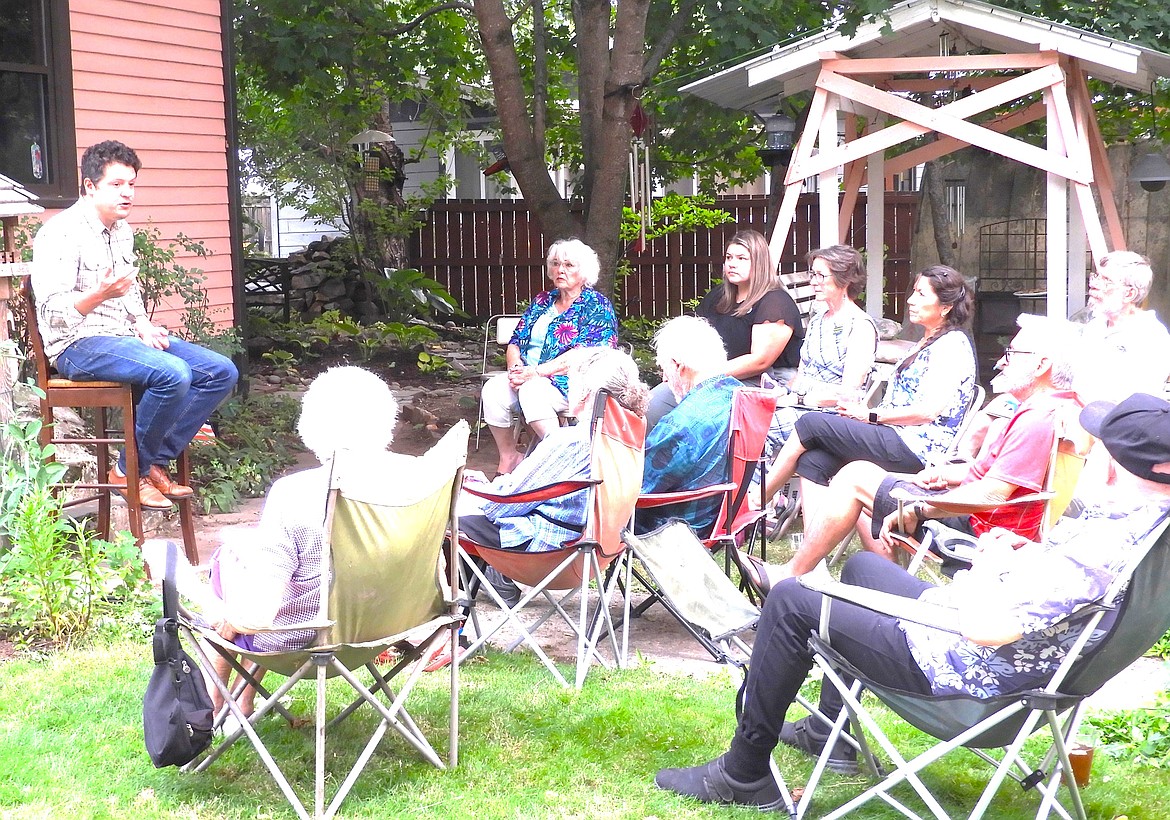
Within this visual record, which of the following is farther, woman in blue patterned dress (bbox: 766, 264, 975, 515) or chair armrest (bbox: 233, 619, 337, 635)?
woman in blue patterned dress (bbox: 766, 264, 975, 515)

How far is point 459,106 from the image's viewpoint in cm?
1411

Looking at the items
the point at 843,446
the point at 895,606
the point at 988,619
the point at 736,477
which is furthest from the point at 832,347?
the point at 988,619

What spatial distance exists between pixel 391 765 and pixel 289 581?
2.11 feet

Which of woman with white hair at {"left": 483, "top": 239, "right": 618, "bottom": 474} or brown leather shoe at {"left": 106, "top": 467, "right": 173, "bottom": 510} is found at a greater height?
woman with white hair at {"left": 483, "top": 239, "right": 618, "bottom": 474}

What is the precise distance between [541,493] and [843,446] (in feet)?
4.91

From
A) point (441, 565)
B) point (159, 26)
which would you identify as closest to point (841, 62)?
point (159, 26)

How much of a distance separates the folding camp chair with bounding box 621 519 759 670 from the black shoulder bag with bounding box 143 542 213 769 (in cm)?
125

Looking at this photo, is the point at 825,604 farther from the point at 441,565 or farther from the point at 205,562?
the point at 205,562

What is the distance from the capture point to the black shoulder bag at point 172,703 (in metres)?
2.68

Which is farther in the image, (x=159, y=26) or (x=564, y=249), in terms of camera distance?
(x=159, y=26)

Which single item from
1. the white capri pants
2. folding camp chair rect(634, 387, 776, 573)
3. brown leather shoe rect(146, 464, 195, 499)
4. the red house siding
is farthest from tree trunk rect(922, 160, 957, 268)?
brown leather shoe rect(146, 464, 195, 499)

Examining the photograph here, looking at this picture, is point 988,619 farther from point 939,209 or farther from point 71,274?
point 939,209

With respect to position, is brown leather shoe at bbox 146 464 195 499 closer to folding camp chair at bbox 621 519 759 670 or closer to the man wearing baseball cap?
folding camp chair at bbox 621 519 759 670

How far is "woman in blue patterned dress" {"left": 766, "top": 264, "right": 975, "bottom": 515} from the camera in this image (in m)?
4.72
